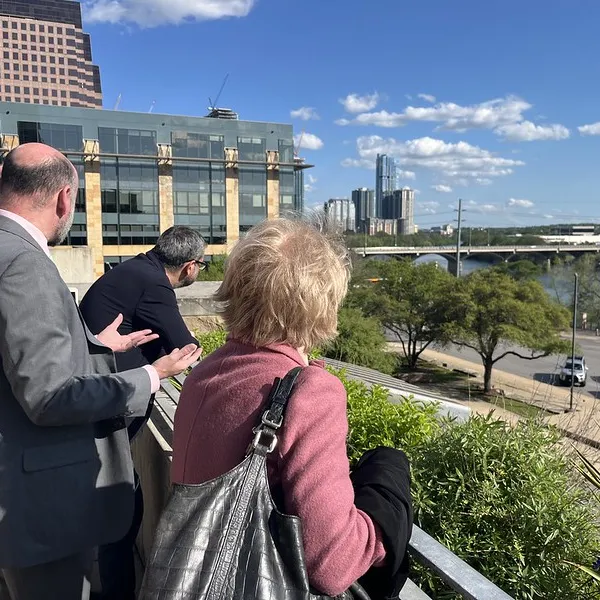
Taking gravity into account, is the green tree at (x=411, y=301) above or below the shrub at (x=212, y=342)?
below

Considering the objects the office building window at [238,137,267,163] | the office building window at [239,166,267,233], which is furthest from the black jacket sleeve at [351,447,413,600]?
the office building window at [238,137,267,163]

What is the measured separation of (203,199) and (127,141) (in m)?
8.29

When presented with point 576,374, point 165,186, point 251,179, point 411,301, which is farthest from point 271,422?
point 251,179

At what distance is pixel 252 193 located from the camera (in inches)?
2151

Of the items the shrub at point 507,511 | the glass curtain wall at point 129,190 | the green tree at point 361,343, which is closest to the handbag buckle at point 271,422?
the shrub at point 507,511

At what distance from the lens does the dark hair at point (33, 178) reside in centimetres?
186

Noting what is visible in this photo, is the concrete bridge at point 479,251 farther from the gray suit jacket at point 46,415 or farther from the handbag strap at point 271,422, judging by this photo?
the handbag strap at point 271,422

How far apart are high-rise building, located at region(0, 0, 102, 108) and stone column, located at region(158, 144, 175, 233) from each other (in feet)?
271

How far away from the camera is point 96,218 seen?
48969 mm

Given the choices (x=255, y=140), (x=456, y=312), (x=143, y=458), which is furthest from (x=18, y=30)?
(x=143, y=458)

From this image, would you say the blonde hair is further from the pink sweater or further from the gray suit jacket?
the gray suit jacket

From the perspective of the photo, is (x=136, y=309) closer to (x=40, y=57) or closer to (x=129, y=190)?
(x=129, y=190)

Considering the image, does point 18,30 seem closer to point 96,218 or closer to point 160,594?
point 96,218

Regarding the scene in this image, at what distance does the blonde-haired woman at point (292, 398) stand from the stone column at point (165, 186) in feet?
167
